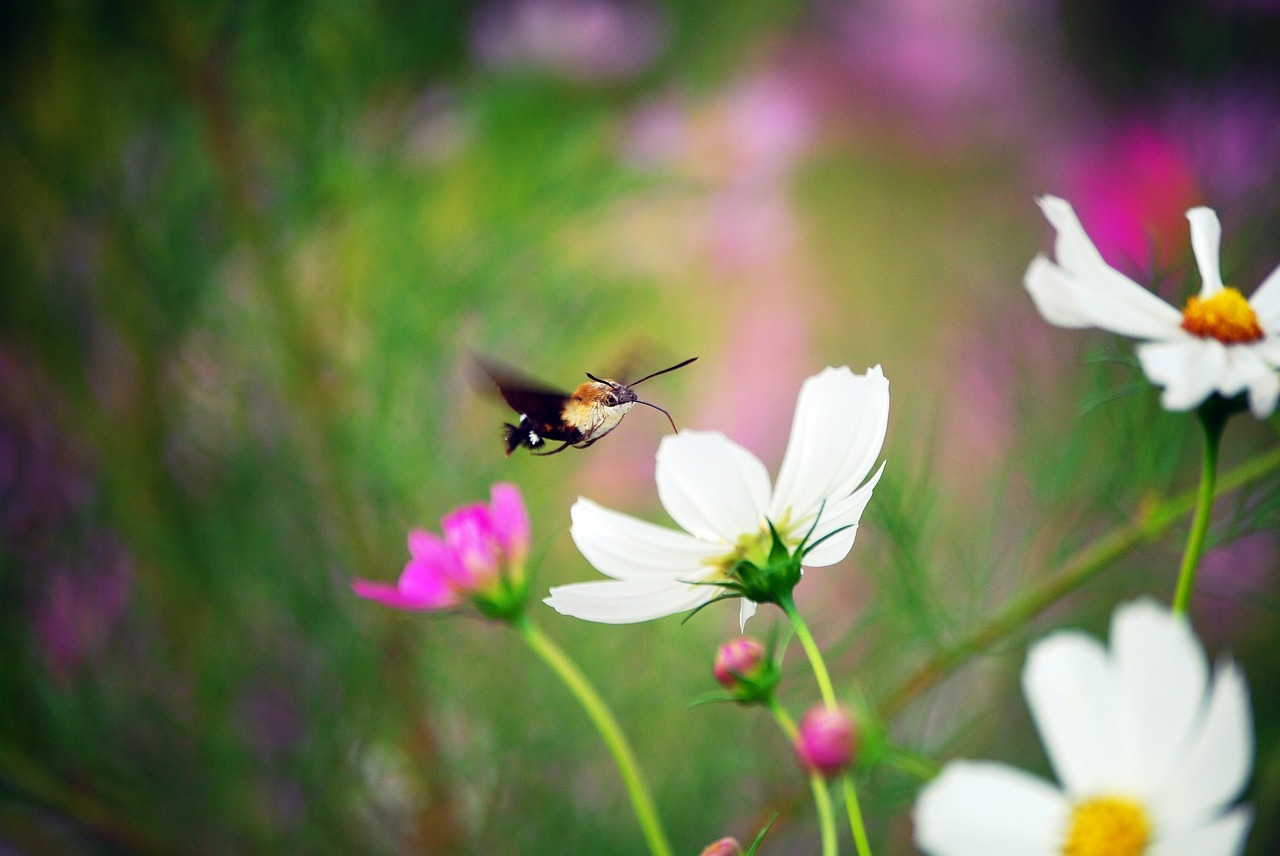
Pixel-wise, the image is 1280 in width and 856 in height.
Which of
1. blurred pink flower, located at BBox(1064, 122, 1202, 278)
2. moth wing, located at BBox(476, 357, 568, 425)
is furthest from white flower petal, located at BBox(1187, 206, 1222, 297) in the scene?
blurred pink flower, located at BBox(1064, 122, 1202, 278)

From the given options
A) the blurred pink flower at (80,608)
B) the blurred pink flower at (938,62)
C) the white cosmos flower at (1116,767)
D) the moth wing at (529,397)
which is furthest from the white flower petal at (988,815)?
the blurred pink flower at (938,62)

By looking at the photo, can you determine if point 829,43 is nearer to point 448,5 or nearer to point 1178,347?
point 448,5

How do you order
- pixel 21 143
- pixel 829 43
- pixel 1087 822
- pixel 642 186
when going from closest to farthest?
pixel 1087 822, pixel 21 143, pixel 642 186, pixel 829 43

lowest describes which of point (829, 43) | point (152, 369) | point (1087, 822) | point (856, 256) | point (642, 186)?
point (1087, 822)

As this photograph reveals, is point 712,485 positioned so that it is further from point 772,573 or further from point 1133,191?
point 1133,191

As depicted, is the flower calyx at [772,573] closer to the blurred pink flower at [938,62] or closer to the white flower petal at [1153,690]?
the white flower petal at [1153,690]

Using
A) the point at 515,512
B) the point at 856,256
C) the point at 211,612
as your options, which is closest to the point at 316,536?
the point at 211,612

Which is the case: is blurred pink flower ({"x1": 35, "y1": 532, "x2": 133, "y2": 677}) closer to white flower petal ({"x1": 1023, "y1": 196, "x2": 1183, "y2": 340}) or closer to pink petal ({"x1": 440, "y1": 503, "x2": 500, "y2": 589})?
pink petal ({"x1": 440, "y1": 503, "x2": 500, "y2": 589})
